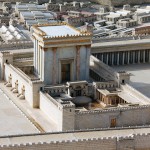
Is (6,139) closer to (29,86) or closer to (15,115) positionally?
(15,115)

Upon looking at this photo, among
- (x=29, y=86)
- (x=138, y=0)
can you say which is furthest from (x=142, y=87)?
(x=138, y=0)

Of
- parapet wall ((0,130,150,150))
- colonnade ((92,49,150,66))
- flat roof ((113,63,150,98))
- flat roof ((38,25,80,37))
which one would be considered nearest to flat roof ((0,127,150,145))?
parapet wall ((0,130,150,150))

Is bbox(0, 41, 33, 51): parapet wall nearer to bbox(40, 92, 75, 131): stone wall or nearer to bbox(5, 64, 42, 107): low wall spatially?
bbox(5, 64, 42, 107): low wall

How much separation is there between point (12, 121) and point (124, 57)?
29547 millimetres

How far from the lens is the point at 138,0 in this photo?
148250 mm

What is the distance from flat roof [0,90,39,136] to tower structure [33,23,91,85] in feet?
21.1

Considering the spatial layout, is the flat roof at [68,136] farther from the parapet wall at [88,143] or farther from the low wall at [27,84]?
the low wall at [27,84]

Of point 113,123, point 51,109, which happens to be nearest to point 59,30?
point 51,109

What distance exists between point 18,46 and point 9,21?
27.3m

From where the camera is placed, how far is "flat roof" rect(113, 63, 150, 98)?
68.5 meters

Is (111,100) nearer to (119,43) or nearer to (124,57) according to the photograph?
(124,57)

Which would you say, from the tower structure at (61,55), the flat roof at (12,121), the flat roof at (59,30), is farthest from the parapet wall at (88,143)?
the flat roof at (59,30)

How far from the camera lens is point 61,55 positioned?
213ft

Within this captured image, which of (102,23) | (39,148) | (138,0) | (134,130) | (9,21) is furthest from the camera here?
(138,0)
